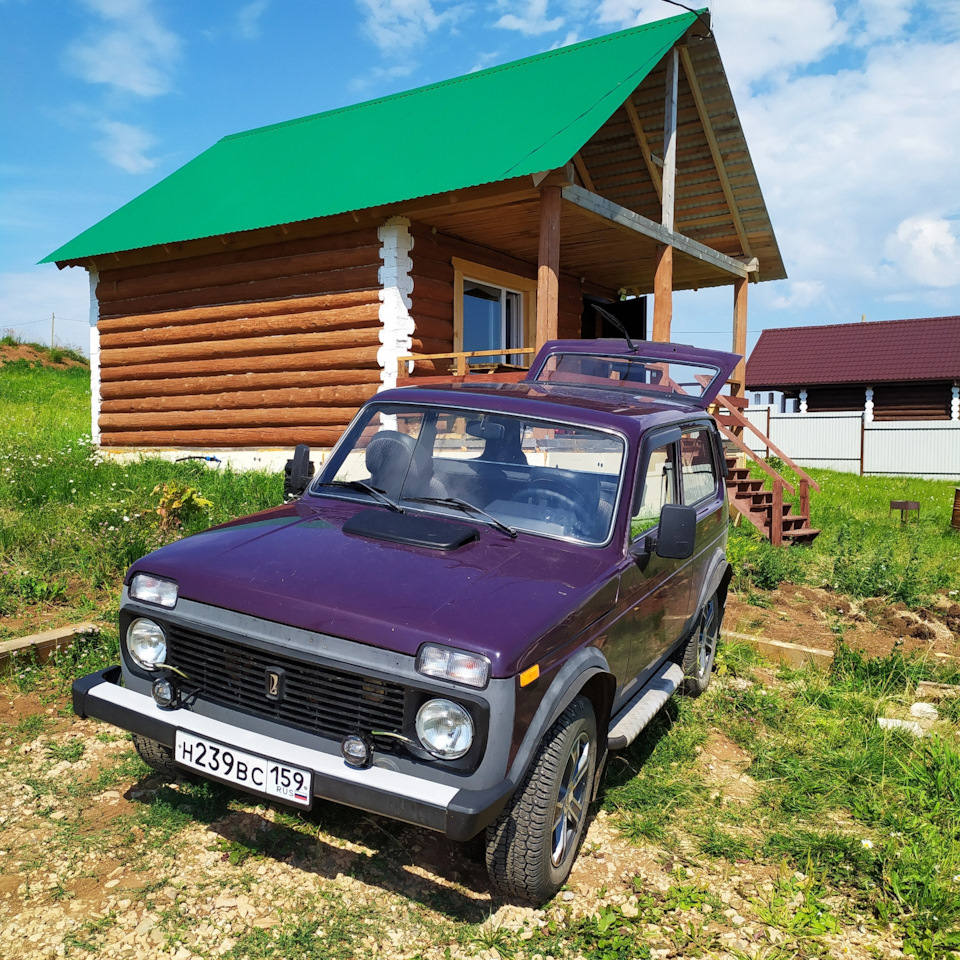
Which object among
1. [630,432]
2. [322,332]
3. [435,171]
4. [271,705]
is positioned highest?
[435,171]

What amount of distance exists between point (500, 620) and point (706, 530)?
2.52 meters

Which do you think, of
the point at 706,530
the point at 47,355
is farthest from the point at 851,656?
the point at 47,355

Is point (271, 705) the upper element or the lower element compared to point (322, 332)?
lower

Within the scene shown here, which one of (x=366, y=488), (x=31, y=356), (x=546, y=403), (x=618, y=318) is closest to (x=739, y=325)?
(x=618, y=318)

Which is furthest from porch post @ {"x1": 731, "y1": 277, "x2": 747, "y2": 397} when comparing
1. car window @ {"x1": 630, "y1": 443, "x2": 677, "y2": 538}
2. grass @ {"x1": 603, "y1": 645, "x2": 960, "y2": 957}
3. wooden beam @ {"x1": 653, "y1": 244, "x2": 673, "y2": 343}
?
car window @ {"x1": 630, "y1": 443, "x2": 677, "y2": 538}

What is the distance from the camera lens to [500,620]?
2562 mm

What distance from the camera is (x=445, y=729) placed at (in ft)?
8.22

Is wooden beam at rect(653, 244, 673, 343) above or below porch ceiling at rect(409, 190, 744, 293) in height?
below

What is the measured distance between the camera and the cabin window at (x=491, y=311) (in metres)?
11.4

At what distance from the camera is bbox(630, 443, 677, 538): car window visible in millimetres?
3582

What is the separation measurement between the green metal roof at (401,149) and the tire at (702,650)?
513 cm

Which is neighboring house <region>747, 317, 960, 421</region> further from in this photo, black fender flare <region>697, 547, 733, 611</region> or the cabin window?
black fender flare <region>697, 547, 733, 611</region>

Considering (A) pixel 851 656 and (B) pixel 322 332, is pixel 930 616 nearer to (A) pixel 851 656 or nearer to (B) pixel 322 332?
(A) pixel 851 656

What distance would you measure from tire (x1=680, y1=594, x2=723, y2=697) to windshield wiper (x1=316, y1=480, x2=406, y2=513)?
2201 millimetres
